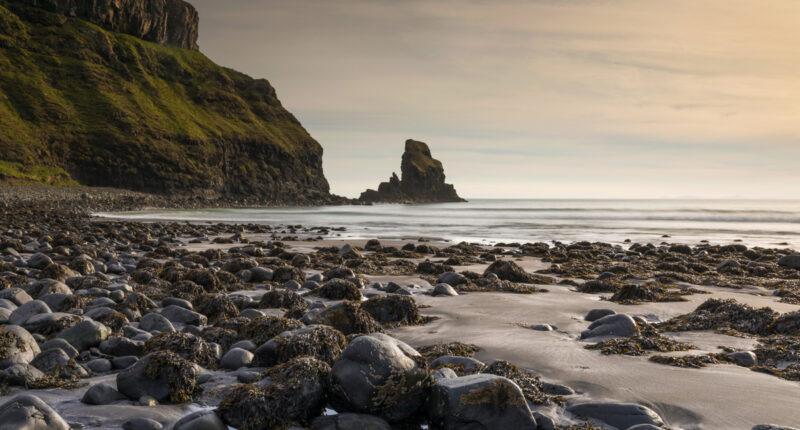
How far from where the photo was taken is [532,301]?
8445mm

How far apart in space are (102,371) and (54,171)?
8358cm

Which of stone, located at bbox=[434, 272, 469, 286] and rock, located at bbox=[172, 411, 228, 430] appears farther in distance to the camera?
stone, located at bbox=[434, 272, 469, 286]

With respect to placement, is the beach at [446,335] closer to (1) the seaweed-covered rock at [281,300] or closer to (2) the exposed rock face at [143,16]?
(1) the seaweed-covered rock at [281,300]

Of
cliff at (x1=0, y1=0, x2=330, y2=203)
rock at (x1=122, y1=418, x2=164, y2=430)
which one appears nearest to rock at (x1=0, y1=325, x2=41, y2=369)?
rock at (x1=122, y1=418, x2=164, y2=430)

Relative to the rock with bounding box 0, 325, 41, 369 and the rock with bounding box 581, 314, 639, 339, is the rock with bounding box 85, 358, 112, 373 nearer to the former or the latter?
the rock with bounding box 0, 325, 41, 369

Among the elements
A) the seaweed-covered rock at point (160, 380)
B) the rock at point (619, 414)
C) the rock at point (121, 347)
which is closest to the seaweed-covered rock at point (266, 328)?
the rock at point (121, 347)

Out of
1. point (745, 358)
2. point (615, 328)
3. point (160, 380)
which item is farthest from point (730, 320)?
point (160, 380)

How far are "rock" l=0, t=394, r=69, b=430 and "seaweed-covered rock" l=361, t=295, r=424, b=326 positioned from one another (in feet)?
13.4

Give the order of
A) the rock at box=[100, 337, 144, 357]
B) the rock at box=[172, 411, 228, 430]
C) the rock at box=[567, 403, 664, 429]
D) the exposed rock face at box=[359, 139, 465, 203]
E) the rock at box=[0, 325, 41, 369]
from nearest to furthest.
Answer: the rock at box=[172, 411, 228, 430], the rock at box=[567, 403, 664, 429], the rock at box=[0, 325, 41, 369], the rock at box=[100, 337, 144, 357], the exposed rock face at box=[359, 139, 465, 203]

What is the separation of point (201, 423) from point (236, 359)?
5.13 feet

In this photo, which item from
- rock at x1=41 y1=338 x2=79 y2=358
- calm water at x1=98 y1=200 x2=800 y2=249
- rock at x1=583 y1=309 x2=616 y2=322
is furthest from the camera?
calm water at x1=98 y1=200 x2=800 y2=249

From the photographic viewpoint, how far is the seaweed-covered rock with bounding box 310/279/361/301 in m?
8.32

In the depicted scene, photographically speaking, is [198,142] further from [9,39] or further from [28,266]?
[28,266]

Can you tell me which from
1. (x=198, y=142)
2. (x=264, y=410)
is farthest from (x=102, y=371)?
(x=198, y=142)
